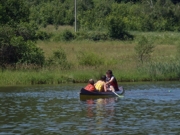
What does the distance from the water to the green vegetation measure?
5.14m

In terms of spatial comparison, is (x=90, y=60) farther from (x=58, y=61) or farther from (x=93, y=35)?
(x=93, y=35)

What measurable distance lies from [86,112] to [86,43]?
1446 inches

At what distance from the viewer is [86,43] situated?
60438 millimetres

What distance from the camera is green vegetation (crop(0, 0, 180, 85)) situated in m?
40.2

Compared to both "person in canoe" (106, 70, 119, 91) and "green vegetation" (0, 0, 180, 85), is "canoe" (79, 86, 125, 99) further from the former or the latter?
"green vegetation" (0, 0, 180, 85)

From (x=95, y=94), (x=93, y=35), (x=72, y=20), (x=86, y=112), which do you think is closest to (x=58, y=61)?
(x=95, y=94)

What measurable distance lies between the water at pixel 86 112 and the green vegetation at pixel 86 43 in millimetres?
5141

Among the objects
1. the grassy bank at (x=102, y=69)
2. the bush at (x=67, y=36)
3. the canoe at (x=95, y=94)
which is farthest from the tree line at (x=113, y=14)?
the canoe at (x=95, y=94)

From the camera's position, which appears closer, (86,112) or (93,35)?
(86,112)

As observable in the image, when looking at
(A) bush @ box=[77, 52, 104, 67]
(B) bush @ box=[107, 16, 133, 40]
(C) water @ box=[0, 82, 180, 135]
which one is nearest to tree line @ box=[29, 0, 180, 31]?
(B) bush @ box=[107, 16, 133, 40]

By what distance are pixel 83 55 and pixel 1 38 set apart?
7.44 metres

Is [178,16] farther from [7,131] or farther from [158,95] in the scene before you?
[7,131]

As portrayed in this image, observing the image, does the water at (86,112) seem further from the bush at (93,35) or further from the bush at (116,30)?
the bush at (116,30)

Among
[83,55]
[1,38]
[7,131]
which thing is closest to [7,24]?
[1,38]
